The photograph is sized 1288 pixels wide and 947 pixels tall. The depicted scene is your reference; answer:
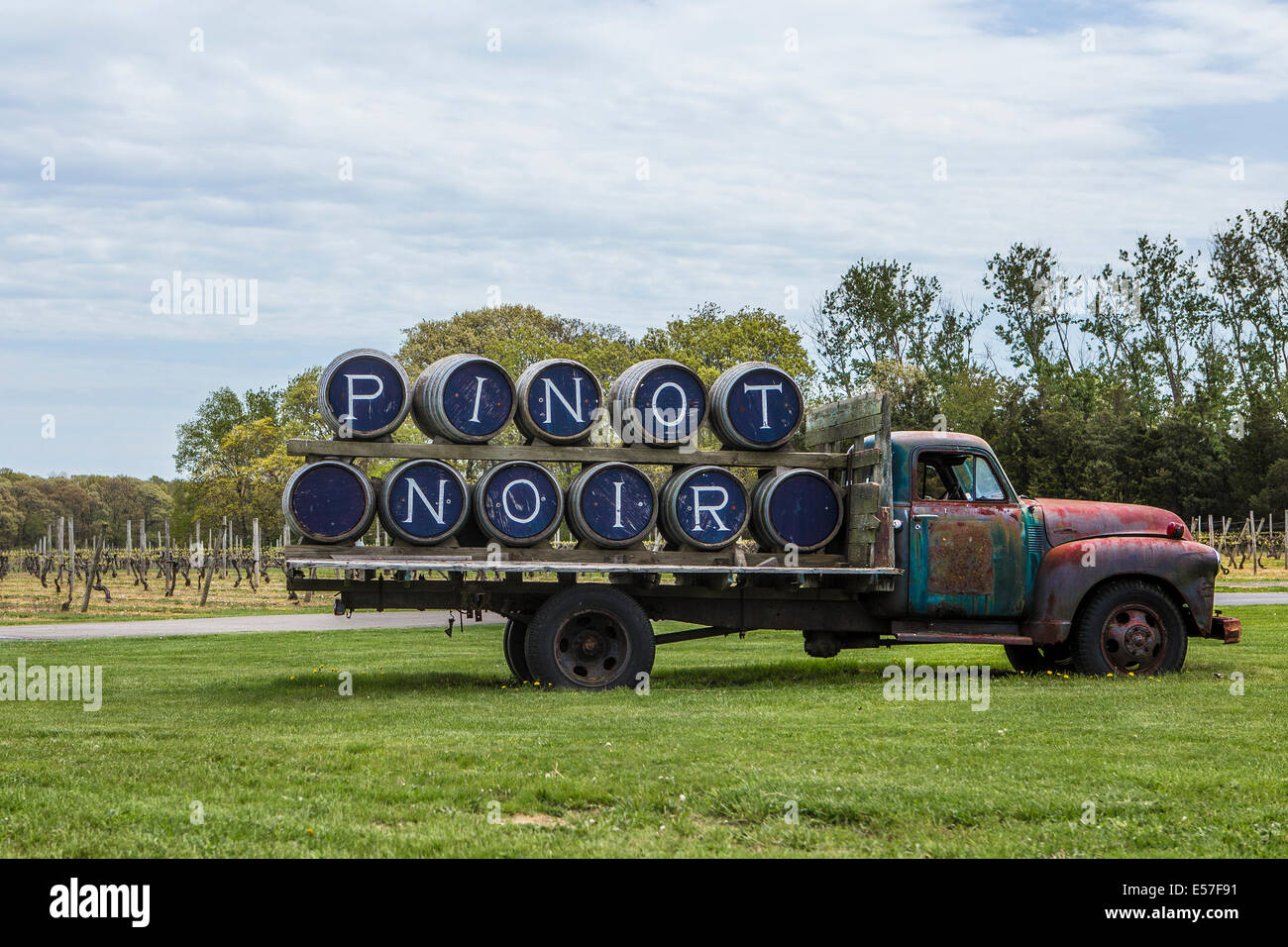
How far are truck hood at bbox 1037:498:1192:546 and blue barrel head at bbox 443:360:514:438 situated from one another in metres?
5.05

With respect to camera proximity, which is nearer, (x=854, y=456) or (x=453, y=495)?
(x=453, y=495)

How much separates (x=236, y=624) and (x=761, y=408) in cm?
1434

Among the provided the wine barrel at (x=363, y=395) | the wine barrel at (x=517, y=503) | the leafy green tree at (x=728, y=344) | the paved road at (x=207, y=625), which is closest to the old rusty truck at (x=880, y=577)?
the wine barrel at (x=517, y=503)

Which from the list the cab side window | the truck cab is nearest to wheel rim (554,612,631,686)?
the truck cab

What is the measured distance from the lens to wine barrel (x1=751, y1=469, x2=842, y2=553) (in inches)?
476

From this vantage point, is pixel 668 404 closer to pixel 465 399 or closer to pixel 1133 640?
pixel 465 399

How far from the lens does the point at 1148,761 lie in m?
7.21

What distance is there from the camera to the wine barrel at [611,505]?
11.6 metres

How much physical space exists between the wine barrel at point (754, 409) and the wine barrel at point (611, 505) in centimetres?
97

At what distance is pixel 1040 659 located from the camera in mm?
13336

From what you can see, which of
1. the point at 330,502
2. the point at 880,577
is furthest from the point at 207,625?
the point at 880,577

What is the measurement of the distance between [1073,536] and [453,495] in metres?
5.73
